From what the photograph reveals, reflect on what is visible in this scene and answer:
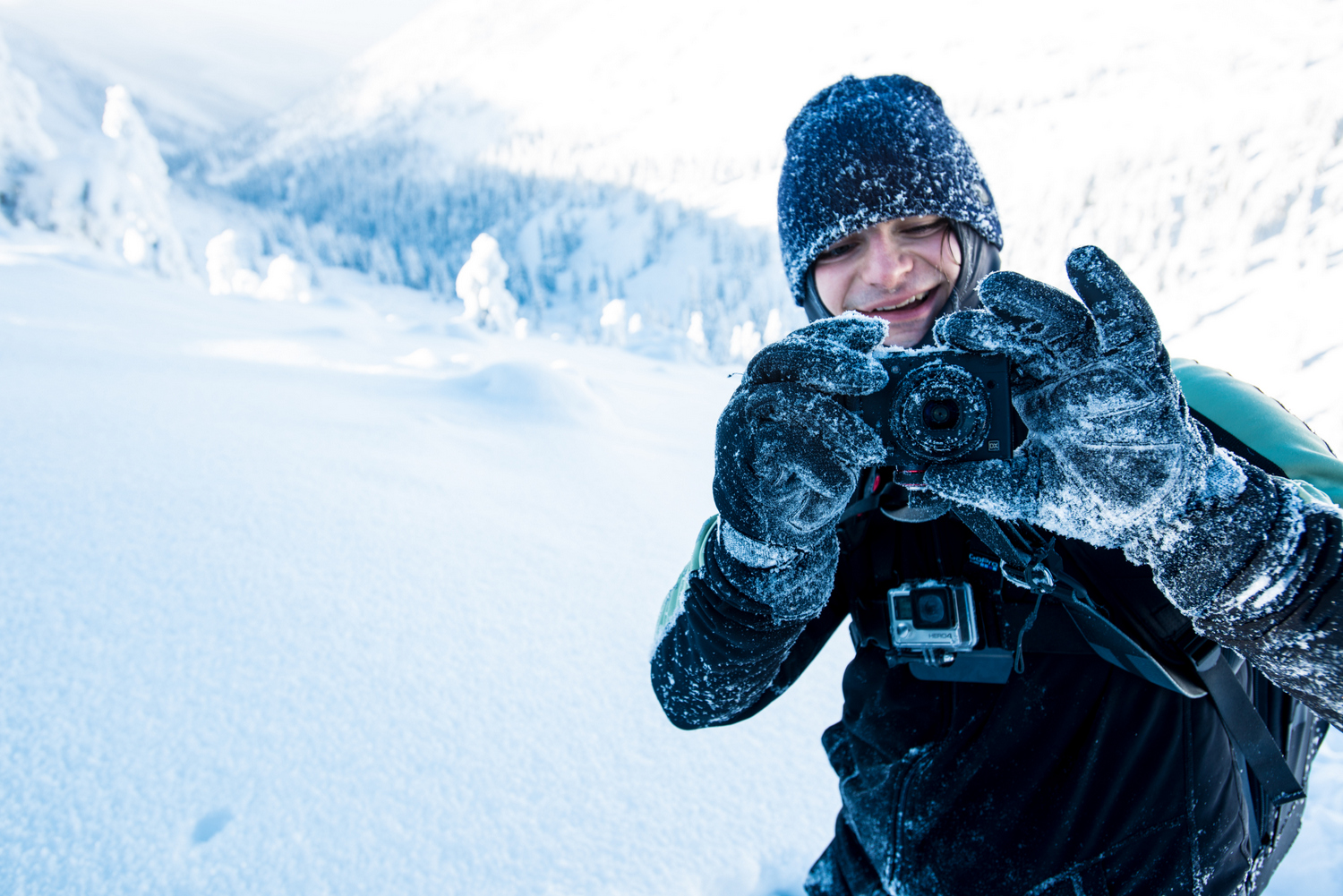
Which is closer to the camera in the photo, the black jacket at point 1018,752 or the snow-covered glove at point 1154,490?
the snow-covered glove at point 1154,490

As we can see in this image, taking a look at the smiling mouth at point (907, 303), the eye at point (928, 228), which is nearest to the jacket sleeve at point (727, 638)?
the smiling mouth at point (907, 303)

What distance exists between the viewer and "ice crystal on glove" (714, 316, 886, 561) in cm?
100

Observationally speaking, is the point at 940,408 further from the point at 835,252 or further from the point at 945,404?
the point at 835,252

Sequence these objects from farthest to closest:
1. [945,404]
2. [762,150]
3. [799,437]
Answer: [762,150]
[799,437]
[945,404]

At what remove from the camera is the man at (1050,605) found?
83cm

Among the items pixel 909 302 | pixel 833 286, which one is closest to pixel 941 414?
pixel 909 302

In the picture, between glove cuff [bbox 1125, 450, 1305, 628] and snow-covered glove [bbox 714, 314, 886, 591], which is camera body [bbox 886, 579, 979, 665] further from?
glove cuff [bbox 1125, 450, 1305, 628]

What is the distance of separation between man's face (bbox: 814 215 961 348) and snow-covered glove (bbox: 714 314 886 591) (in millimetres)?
469

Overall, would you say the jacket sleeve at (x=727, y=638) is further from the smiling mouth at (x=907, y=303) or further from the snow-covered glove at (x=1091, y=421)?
the smiling mouth at (x=907, y=303)

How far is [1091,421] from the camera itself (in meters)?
0.87

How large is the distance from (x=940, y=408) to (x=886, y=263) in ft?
2.16

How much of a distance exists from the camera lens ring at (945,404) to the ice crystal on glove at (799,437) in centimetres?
5

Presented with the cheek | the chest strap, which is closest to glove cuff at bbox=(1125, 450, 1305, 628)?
the chest strap

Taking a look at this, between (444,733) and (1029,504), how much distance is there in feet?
5.51
